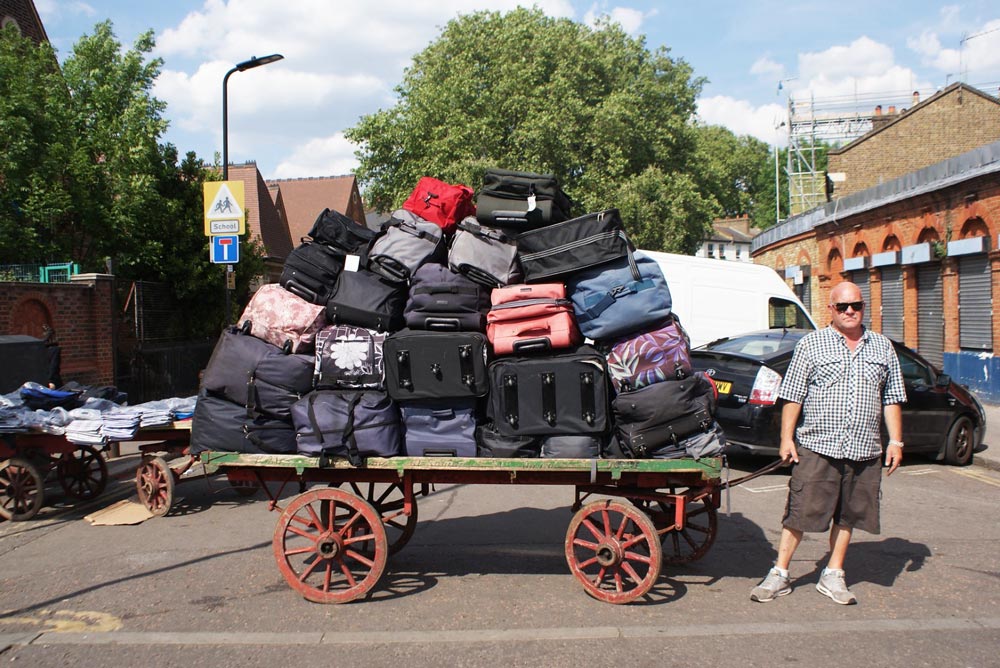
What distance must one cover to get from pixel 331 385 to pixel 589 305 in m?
1.77

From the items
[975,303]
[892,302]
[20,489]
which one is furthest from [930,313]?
[20,489]

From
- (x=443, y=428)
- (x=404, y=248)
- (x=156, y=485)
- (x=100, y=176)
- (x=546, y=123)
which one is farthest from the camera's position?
(x=546, y=123)

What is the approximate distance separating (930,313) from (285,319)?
62.3ft

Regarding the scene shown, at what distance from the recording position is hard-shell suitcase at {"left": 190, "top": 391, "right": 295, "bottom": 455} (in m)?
5.33

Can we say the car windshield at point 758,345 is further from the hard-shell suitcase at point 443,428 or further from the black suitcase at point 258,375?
the black suitcase at point 258,375

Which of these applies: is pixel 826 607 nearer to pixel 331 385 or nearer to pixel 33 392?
pixel 331 385

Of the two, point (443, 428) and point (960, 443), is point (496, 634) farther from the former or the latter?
point (960, 443)

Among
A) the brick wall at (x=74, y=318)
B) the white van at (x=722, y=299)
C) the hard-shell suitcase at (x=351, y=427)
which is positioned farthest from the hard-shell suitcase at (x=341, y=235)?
the brick wall at (x=74, y=318)

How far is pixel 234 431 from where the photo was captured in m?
5.42

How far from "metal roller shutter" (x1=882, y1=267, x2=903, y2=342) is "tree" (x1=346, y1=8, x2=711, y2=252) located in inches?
321

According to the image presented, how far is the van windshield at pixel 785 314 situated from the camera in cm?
1416

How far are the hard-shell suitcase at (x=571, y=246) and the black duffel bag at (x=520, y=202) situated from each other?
0.19 metres

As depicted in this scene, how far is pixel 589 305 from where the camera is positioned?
5.17m

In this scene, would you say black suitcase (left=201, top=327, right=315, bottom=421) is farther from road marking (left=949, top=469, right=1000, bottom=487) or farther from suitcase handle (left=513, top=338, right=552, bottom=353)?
road marking (left=949, top=469, right=1000, bottom=487)
